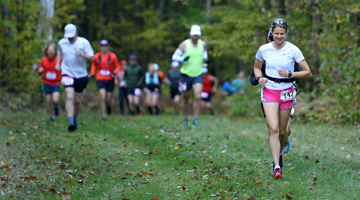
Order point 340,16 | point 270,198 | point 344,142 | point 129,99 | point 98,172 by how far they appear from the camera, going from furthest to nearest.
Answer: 1. point 129,99
2. point 340,16
3. point 344,142
4. point 98,172
5. point 270,198

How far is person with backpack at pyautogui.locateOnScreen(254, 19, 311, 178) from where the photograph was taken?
281 inches

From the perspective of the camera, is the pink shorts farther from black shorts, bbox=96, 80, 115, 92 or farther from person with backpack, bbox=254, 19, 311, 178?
black shorts, bbox=96, 80, 115, 92

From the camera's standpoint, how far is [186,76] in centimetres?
1344

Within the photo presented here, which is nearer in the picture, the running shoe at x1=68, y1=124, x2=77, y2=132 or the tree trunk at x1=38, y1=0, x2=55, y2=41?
the running shoe at x1=68, y1=124, x2=77, y2=132

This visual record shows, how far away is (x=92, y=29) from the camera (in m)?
43.7

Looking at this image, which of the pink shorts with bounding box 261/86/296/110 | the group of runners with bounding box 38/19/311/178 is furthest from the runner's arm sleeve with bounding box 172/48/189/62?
the pink shorts with bounding box 261/86/296/110

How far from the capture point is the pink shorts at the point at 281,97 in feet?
24.0

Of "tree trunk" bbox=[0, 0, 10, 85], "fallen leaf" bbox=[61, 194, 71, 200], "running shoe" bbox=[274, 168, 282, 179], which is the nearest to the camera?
"fallen leaf" bbox=[61, 194, 71, 200]

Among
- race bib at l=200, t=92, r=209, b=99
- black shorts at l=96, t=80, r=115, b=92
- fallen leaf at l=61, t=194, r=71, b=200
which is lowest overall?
race bib at l=200, t=92, r=209, b=99

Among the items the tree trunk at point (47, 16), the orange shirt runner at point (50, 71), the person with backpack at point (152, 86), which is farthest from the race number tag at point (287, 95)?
the tree trunk at point (47, 16)

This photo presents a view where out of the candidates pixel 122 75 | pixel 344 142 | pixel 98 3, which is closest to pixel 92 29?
pixel 98 3

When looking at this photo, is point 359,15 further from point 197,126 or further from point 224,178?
point 224,178

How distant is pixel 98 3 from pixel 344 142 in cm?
3722

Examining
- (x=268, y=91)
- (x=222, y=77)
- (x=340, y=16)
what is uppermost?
(x=340, y=16)
